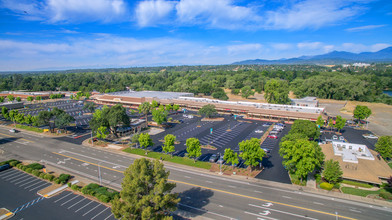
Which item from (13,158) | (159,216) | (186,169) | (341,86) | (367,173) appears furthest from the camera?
(341,86)

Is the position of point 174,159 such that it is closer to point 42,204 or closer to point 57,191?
point 57,191

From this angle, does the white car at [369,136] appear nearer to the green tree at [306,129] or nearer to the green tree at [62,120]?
the green tree at [306,129]

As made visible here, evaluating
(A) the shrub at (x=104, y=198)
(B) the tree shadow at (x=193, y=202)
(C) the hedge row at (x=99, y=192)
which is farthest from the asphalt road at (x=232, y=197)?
(A) the shrub at (x=104, y=198)

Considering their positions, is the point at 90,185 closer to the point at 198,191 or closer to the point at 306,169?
the point at 198,191

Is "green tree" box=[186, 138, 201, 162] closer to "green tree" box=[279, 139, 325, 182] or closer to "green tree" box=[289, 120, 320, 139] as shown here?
"green tree" box=[279, 139, 325, 182]

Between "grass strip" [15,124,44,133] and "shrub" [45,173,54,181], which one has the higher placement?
"grass strip" [15,124,44,133]

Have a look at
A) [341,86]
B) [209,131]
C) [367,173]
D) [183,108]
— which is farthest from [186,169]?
[341,86]

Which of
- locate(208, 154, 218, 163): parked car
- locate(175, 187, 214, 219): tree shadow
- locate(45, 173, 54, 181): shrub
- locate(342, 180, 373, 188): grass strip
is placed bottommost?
locate(342, 180, 373, 188): grass strip

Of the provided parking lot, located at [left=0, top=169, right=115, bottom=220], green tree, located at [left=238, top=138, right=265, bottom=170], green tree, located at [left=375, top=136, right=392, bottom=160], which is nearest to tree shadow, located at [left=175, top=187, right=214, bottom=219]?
green tree, located at [left=238, top=138, right=265, bottom=170]
